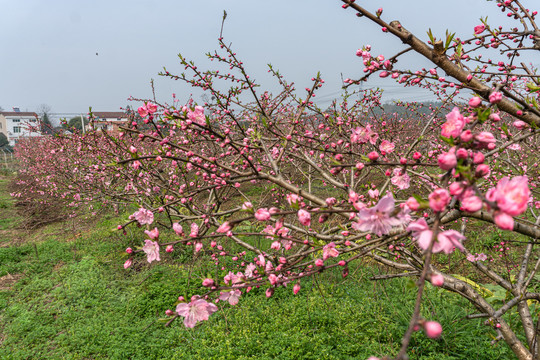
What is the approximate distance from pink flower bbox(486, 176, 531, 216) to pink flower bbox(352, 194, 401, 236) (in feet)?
0.83

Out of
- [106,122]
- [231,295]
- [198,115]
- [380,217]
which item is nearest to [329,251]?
[380,217]

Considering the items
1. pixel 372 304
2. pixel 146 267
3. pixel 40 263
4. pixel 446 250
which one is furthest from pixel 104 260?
pixel 446 250

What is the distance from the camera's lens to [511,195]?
67 cm

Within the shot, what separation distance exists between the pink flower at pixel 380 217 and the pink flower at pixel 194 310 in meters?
0.88

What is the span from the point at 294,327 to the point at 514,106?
10.7 feet

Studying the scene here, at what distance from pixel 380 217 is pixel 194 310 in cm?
101

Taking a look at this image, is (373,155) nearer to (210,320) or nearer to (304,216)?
(304,216)

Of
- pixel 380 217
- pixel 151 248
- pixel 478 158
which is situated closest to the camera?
pixel 478 158

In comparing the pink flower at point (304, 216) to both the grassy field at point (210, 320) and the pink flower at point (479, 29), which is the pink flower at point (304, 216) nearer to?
the grassy field at point (210, 320)

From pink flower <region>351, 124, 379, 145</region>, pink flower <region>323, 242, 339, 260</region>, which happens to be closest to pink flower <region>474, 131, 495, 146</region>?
pink flower <region>323, 242, 339, 260</region>

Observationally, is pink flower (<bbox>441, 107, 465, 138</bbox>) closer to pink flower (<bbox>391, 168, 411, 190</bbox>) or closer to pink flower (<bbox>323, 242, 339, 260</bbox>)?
pink flower (<bbox>391, 168, 411, 190</bbox>)

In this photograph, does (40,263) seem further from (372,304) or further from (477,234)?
(477,234)

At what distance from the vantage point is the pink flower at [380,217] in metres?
0.88

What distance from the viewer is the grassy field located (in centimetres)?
325
